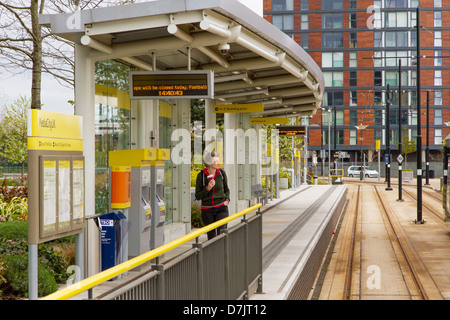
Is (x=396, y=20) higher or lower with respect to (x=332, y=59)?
higher

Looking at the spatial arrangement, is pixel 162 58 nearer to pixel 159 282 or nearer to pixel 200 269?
pixel 200 269

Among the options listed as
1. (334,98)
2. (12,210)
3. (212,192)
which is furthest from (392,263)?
(334,98)

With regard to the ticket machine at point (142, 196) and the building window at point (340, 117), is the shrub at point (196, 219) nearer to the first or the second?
the ticket machine at point (142, 196)

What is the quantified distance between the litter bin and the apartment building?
67780 millimetres

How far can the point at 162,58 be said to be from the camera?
481 inches

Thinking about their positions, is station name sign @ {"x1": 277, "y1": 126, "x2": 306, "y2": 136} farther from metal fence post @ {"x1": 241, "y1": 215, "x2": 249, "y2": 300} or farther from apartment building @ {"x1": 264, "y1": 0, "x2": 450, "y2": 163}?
apartment building @ {"x1": 264, "y1": 0, "x2": 450, "y2": 163}

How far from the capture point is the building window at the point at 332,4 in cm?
7638

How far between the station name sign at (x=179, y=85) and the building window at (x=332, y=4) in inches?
2776

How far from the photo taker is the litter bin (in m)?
8.45

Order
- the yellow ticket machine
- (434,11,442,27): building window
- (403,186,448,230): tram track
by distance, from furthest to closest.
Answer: (434,11,442,27): building window → (403,186,448,230): tram track → the yellow ticket machine

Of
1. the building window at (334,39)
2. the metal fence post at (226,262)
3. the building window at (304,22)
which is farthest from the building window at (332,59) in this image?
the metal fence post at (226,262)

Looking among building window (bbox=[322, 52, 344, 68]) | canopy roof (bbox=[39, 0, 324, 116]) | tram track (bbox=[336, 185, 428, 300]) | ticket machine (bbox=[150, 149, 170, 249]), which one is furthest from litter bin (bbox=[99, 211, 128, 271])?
building window (bbox=[322, 52, 344, 68])

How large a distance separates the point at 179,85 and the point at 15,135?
3377cm

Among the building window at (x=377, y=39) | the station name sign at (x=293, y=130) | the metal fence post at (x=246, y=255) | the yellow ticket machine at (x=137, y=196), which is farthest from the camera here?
the building window at (x=377, y=39)
